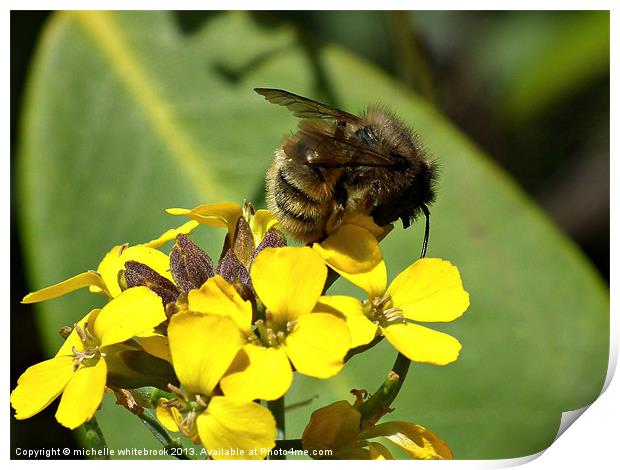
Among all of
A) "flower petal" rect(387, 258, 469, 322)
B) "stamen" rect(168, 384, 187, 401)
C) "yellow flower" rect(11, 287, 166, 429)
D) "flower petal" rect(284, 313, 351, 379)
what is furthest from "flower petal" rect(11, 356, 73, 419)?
"flower petal" rect(387, 258, 469, 322)

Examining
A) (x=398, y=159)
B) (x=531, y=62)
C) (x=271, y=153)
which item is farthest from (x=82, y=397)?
(x=531, y=62)

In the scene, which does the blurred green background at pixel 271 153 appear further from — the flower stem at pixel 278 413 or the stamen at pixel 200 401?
the stamen at pixel 200 401

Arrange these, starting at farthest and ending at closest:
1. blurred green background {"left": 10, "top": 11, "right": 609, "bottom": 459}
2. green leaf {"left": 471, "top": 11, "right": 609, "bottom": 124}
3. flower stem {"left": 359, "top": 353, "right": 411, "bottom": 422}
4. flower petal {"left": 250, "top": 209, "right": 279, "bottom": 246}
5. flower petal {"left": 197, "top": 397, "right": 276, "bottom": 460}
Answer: green leaf {"left": 471, "top": 11, "right": 609, "bottom": 124}
blurred green background {"left": 10, "top": 11, "right": 609, "bottom": 459}
flower petal {"left": 250, "top": 209, "right": 279, "bottom": 246}
flower stem {"left": 359, "top": 353, "right": 411, "bottom": 422}
flower petal {"left": 197, "top": 397, "right": 276, "bottom": 460}

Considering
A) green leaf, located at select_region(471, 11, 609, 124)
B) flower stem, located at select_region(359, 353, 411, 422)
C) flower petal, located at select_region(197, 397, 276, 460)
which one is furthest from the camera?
green leaf, located at select_region(471, 11, 609, 124)

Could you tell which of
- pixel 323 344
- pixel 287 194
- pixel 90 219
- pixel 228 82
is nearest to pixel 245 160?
pixel 228 82

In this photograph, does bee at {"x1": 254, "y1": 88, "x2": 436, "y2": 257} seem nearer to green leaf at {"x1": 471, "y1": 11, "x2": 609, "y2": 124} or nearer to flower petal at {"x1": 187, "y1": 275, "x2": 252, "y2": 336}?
flower petal at {"x1": 187, "y1": 275, "x2": 252, "y2": 336}
